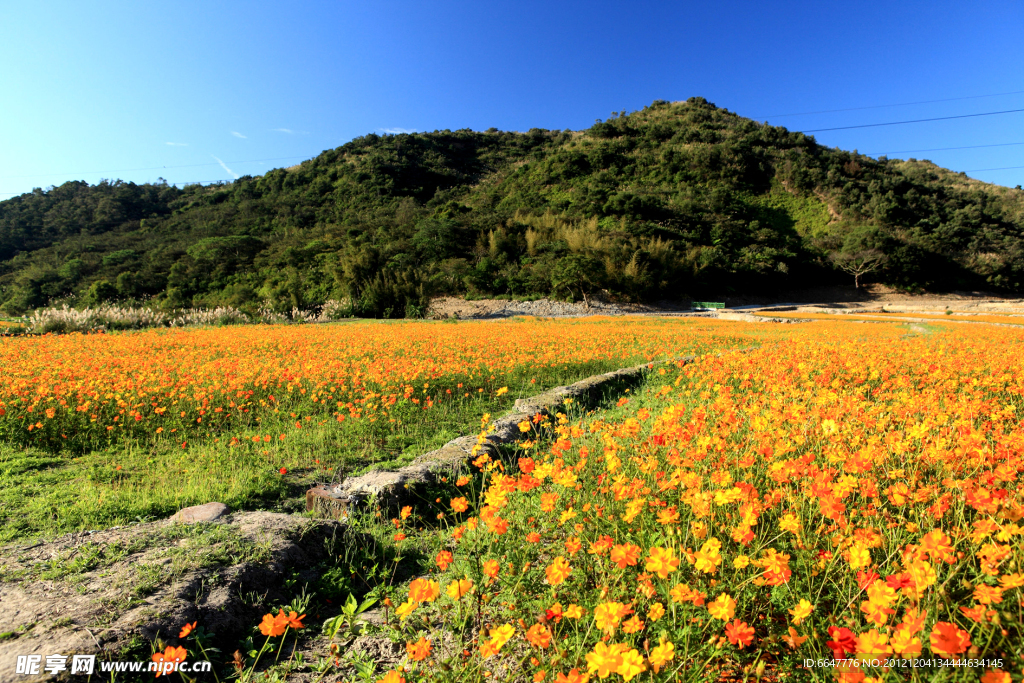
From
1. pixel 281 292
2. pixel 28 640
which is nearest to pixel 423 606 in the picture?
pixel 28 640

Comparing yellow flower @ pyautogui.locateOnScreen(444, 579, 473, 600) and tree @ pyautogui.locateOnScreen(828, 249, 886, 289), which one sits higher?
tree @ pyautogui.locateOnScreen(828, 249, 886, 289)

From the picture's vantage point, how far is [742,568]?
5.14 feet

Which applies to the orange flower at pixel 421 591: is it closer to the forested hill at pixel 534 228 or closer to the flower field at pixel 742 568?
the flower field at pixel 742 568

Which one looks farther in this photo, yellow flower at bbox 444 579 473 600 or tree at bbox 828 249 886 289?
tree at bbox 828 249 886 289

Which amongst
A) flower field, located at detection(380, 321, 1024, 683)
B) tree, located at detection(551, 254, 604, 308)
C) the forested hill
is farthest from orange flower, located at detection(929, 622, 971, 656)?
tree, located at detection(551, 254, 604, 308)

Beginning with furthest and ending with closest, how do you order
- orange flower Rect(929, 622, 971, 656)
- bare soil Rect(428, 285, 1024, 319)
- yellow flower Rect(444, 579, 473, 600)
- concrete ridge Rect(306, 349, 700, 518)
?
bare soil Rect(428, 285, 1024, 319) → concrete ridge Rect(306, 349, 700, 518) → yellow flower Rect(444, 579, 473, 600) → orange flower Rect(929, 622, 971, 656)

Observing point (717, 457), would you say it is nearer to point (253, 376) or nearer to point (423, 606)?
point (423, 606)

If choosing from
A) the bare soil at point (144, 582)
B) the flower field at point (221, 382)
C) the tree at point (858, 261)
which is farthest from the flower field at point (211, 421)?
the tree at point (858, 261)

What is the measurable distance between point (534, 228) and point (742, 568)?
34.2 m

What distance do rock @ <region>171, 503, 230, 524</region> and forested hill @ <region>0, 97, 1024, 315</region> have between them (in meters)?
17.7

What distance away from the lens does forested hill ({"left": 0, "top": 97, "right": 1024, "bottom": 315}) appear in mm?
29453

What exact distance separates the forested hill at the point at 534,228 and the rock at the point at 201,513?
17.7 m

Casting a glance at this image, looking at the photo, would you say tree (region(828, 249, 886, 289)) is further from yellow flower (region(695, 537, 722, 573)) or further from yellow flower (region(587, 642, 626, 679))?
yellow flower (region(587, 642, 626, 679))

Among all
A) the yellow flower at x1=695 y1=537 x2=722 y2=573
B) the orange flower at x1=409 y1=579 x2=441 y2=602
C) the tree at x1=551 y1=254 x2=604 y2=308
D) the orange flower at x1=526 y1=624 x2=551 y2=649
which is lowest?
the orange flower at x1=526 y1=624 x2=551 y2=649
